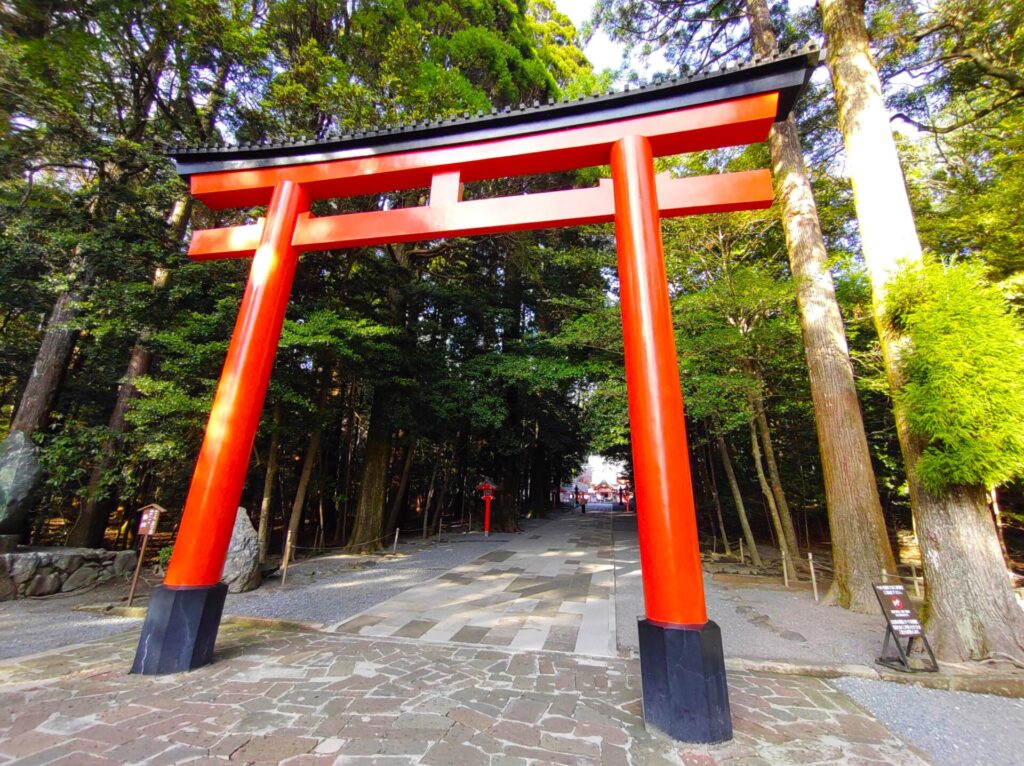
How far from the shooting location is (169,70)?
8375 mm

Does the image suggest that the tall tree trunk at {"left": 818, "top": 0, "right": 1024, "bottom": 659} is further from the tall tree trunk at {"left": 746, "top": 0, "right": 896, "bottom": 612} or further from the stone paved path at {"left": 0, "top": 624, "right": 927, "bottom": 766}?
the stone paved path at {"left": 0, "top": 624, "right": 927, "bottom": 766}

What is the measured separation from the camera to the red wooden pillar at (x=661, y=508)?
2.55 metres

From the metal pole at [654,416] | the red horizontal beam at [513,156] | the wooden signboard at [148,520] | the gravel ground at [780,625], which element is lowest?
the gravel ground at [780,625]

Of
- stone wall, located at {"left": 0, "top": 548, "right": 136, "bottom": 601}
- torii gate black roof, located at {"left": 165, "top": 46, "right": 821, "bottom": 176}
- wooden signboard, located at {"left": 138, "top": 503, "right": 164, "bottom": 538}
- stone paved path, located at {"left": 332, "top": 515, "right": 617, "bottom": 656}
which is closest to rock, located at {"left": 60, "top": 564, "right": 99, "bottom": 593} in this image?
stone wall, located at {"left": 0, "top": 548, "right": 136, "bottom": 601}

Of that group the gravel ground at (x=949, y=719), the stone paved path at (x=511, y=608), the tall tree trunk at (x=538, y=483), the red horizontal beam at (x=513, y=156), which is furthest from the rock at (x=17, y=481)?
the tall tree trunk at (x=538, y=483)

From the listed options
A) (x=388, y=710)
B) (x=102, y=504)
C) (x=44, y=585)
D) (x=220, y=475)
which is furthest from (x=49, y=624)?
(x=388, y=710)

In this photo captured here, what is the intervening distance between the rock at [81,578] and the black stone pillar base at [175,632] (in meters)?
5.13

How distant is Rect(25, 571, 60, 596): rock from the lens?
609 centimetres

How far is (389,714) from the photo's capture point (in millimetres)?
2752

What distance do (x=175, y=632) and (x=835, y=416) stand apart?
7649 mm

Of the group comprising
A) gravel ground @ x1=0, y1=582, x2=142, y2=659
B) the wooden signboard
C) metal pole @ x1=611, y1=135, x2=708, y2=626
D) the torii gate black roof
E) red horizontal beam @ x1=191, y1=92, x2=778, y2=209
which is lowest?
gravel ground @ x1=0, y1=582, x2=142, y2=659

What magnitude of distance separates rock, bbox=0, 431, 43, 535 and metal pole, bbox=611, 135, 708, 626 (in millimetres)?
9244

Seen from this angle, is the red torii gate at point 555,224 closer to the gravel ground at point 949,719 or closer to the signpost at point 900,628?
the gravel ground at point 949,719

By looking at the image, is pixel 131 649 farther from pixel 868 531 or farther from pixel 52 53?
pixel 52 53
